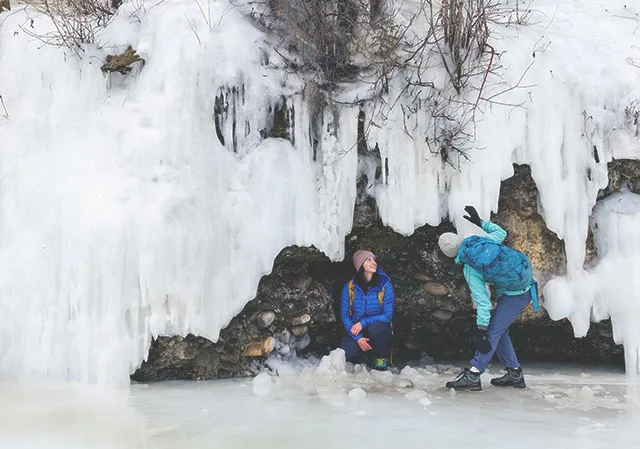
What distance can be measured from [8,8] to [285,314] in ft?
12.4

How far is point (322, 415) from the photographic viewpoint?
14.6 ft

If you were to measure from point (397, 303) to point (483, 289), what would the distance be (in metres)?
1.35

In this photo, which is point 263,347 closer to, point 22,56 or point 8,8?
point 22,56

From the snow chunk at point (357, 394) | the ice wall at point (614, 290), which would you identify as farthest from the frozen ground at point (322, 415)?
the ice wall at point (614, 290)

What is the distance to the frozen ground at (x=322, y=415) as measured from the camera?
390 cm

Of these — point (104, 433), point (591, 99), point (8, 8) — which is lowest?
point (104, 433)

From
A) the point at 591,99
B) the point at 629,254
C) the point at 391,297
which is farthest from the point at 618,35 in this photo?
the point at 391,297

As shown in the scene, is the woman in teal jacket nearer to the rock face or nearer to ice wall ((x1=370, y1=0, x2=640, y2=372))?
ice wall ((x1=370, y1=0, x2=640, y2=372))

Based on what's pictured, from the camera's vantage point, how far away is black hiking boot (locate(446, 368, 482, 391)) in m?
5.21

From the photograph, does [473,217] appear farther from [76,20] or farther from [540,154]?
[76,20]

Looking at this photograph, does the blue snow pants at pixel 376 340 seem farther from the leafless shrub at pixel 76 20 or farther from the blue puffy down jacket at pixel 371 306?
the leafless shrub at pixel 76 20

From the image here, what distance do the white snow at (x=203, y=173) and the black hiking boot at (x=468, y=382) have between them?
114cm

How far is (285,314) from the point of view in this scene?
6.09m

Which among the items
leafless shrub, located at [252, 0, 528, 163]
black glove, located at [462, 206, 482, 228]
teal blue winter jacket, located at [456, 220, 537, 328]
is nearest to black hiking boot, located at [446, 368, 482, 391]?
teal blue winter jacket, located at [456, 220, 537, 328]
